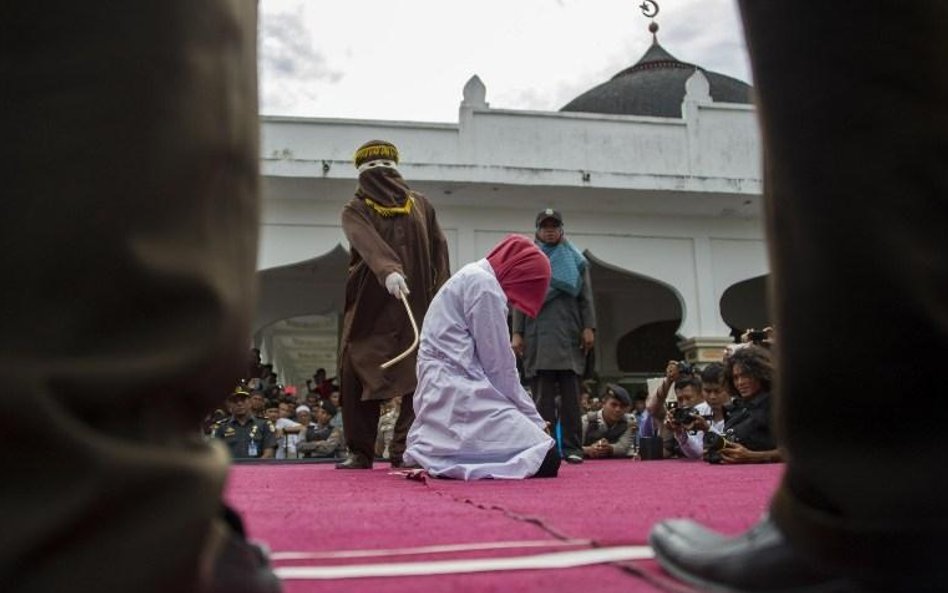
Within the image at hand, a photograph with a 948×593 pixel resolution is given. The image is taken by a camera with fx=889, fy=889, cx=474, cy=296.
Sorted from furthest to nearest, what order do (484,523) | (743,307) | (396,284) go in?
(743,307)
(396,284)
(484,523)

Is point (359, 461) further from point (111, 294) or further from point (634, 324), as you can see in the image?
point (634, 324)

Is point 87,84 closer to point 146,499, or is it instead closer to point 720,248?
point 146,499

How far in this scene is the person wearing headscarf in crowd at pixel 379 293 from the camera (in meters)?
3.63

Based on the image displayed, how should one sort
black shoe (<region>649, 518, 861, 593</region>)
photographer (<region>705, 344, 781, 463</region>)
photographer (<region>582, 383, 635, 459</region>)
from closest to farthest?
black shoe (<region>649, 518, 861, 593</region>), photographer (<region>705, 344, 781, 463</region>), photographer (<region>582, 383, 635, 459</region>)

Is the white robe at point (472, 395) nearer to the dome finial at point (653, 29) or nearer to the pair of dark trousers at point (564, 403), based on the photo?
the pair of dark trousers at point (564, 403)

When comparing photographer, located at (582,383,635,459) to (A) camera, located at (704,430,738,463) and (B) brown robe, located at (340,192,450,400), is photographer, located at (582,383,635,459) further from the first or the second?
(B) brown robe, located at (340,192,450,400)

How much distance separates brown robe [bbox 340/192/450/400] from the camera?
143 inches

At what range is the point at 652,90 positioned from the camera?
13016mm

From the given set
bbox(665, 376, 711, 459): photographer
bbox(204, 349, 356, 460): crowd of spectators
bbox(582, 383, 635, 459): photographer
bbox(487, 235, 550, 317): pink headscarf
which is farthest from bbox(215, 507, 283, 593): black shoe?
bbox(204, 349, 356, 460): crowd of spectators

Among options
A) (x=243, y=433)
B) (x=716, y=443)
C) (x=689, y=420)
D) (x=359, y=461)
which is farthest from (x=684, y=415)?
(x=243, y=433)

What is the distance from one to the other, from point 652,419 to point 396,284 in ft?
9.12

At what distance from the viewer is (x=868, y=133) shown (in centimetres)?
66

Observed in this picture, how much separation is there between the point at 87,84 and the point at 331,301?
34.3ft

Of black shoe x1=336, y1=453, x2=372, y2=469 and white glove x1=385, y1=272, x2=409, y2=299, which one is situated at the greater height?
white glove x1=385, y1=272, x2=409, y2=299
